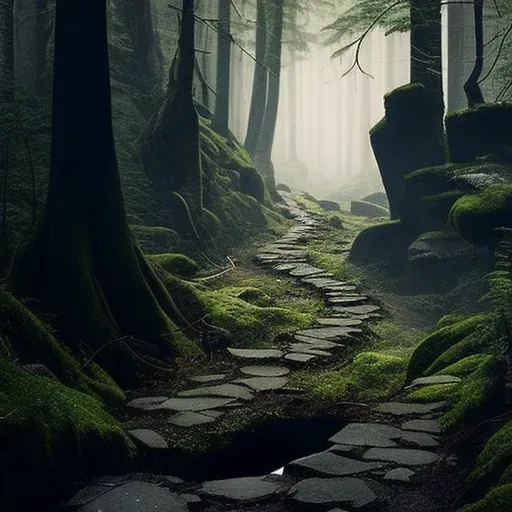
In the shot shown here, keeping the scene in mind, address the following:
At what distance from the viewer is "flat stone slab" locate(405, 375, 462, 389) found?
18.6 feet

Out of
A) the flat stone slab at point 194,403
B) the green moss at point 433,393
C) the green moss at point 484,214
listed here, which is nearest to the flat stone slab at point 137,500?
the flat stone slab at point 194,403

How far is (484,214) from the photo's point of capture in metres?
8.95

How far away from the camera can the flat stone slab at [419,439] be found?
4.70m

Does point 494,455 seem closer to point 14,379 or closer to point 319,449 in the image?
point 319,449

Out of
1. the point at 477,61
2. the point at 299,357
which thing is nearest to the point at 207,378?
the point at 299,357

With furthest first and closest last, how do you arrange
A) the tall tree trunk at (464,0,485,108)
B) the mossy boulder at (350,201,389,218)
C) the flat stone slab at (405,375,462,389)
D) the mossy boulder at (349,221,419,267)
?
the mossy boulder at (350,201,389,218) < the mossy boulder at (349,221,419,267) < the tall tree trunk at (464,0,485,108) < the flat stone slab at (405,375,462,389)

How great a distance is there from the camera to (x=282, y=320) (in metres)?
8.94

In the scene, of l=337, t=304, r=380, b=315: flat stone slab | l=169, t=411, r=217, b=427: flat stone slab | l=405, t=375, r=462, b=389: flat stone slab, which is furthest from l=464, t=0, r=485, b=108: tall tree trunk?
l=169, t=411, r=217, b=427: flat stone slab

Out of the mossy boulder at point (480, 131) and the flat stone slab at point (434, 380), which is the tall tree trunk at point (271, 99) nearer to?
the mossy boulder at point (480, 131)

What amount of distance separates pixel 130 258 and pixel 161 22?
1953cm

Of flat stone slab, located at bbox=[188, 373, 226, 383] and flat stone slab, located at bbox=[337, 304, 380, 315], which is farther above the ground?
flat stone slab, located at bbox=[337, 304, 380, 315]

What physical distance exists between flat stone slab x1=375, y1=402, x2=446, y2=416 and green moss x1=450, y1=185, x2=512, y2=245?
13.1ft

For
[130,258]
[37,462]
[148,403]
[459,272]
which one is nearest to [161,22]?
[459,272]

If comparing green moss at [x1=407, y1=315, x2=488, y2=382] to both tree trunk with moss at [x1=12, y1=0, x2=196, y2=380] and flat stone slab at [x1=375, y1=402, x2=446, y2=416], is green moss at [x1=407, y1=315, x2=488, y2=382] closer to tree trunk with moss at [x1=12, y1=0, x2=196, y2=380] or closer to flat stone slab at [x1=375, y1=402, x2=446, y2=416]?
flat stone slab at [x1=375, y1=402, x2=446, y2=416]
